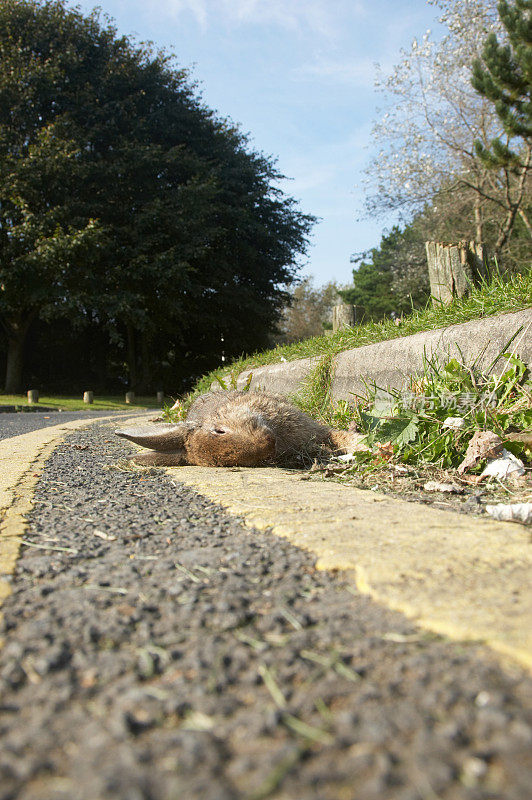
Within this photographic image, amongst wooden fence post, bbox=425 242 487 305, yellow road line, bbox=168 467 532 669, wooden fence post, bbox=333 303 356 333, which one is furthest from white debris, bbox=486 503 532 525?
wooden fence post, bbox=333 303 356 333

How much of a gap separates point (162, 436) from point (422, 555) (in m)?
2.55

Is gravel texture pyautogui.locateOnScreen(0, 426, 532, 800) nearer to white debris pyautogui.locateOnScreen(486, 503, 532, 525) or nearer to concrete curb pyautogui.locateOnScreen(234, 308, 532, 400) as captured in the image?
white debris pyautogui.locateOnScreen(486, 503, 532, 525)

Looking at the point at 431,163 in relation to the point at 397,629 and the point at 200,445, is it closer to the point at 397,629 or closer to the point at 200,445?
the point at 200,445

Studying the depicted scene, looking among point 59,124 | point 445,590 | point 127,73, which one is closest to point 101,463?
point 445,590

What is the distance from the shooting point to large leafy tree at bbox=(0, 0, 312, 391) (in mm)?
19328

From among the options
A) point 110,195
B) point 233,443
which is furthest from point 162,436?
point 110,195

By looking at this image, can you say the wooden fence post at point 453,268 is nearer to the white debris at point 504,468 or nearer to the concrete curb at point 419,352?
the concrete curb at point 419,352

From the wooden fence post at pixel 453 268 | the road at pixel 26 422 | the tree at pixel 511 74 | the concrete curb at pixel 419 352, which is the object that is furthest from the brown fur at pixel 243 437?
the tree at pixel 511 74

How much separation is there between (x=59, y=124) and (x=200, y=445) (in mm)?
20478

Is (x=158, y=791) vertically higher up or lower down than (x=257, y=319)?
lower down

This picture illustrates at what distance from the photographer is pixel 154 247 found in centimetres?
2272

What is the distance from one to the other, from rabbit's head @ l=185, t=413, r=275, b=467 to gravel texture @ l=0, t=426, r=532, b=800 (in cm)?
224

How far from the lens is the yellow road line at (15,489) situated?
1.55 meters

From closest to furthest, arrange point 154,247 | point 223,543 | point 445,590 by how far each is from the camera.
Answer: point 445,590 → point 223,543 → point 154,247
